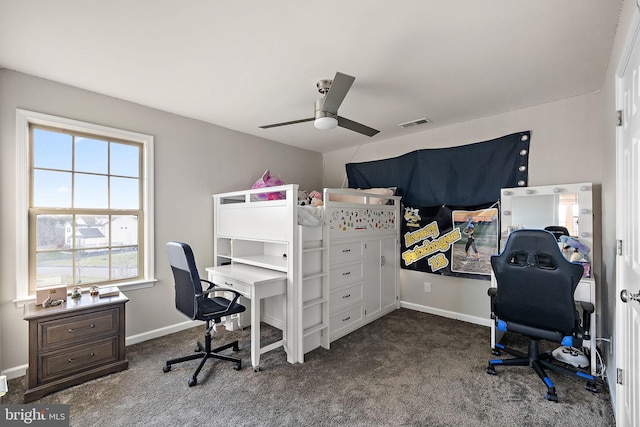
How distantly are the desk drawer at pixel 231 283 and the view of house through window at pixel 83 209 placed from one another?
78 centimetres

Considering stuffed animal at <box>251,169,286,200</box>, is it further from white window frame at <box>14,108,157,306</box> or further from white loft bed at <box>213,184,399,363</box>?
white window frame at <box>14,108,157,306</box>

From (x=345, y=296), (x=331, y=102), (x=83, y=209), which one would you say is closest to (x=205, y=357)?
(x=345, y=296)

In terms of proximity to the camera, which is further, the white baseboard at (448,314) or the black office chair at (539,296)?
the white baseboard at (448,314)

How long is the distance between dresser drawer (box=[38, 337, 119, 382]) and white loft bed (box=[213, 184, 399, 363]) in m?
1.27

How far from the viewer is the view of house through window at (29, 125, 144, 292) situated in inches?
95.4

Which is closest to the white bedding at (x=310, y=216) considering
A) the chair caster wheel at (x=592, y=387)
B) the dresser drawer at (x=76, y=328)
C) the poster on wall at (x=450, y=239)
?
the poster on wall at (x=450, y=239)

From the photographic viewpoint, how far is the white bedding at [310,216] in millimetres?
2604

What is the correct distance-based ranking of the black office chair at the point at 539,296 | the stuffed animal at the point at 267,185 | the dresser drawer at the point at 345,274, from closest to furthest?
the black office chair at the point at 539,296 → the dresser drawer at the point at 345,274 → the stuffed animal at the point at 267,185

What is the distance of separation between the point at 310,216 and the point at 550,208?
7.36 feet

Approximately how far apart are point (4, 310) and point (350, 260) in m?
2.86

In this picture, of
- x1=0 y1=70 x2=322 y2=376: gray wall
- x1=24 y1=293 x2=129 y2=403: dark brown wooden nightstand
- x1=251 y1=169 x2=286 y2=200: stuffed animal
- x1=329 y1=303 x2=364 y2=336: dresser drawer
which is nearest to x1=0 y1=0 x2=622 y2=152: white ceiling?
x1=0 y1=70 x2=322 y2=376: gray wall

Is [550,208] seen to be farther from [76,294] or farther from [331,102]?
[76,294]

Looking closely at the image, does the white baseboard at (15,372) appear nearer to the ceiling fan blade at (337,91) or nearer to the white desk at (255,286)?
the white desk at (255,286)

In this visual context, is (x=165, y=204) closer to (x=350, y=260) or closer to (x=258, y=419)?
(x=350, y=260)
